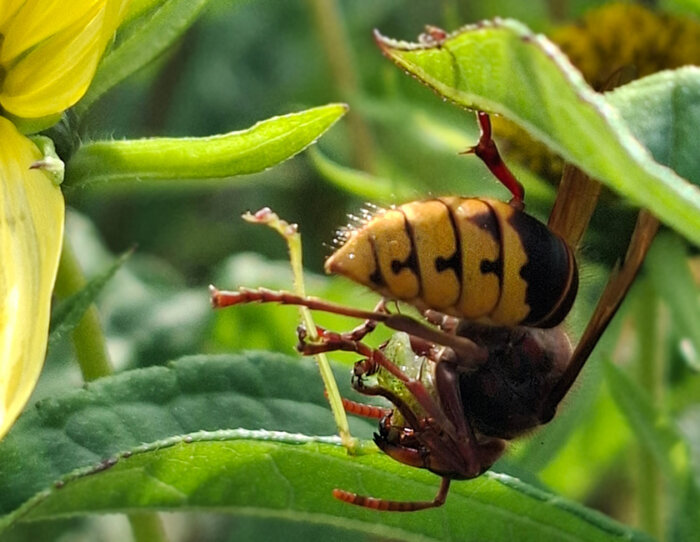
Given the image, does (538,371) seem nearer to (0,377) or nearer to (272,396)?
(272,396)

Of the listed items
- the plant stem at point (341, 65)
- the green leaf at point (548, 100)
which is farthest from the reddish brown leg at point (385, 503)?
the plant stem at point (341, 65)

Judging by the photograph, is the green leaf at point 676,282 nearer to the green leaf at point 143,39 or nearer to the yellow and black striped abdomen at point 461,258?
the yellow and black striped abdomen at point 461,258

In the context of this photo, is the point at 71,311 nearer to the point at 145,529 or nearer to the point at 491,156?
the point at 145,529

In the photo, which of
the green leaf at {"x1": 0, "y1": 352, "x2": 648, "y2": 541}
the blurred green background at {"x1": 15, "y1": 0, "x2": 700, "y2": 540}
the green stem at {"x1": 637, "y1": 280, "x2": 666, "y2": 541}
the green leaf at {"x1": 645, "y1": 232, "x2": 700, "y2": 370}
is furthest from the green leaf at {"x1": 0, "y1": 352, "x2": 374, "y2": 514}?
the green stem at {"x1": 637, "y1": 280, "x2": 666, "y2": 541}

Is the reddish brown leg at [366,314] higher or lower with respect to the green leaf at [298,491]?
higher

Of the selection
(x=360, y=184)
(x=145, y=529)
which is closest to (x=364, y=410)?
(x=145, y=529)

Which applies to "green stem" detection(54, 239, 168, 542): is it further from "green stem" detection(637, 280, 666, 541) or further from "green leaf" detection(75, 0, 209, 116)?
"green stem" detection(637, 280, 666, 541)
